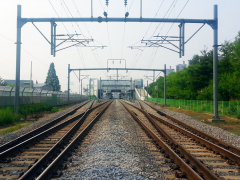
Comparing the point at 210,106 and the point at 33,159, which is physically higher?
the point at 210,106

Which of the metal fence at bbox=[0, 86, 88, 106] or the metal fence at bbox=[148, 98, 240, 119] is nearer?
the metal fence at bbox=[148, 98, 240, 119]

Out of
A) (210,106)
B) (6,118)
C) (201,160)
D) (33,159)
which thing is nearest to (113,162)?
(33,159)

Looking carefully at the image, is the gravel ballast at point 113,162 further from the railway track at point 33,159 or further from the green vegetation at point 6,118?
the green vegetation at point 6,118

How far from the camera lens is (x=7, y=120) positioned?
62.2ft

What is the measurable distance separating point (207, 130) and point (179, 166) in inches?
350

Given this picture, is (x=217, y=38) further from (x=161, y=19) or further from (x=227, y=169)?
(x=227, y=169)

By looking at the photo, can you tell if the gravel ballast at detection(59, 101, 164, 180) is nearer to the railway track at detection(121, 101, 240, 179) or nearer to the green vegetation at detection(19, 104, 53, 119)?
the railway track at detection(121, 101, 240, 179)

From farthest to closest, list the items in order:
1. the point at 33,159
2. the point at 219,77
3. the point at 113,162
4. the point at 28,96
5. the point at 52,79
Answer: the point at 52,79 → the point at 219,77 → the point at 28,96 → the point at 33,159 → the point at 113,162

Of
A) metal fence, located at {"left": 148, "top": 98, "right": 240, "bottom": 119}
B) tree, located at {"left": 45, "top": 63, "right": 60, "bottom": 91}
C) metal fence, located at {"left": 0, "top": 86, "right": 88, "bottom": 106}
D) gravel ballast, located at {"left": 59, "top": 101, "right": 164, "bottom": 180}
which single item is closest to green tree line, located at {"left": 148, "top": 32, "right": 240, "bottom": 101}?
metal fence, located at {"left": 148, "top": 98, "right": 240, "bottom": 119}

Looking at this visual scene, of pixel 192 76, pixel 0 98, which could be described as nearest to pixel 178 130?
pixel 0 98

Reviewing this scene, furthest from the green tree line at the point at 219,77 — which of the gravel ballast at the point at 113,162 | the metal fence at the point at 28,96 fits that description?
the gravel ballast at the point at 113,162

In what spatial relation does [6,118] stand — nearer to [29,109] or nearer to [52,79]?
[29,109]

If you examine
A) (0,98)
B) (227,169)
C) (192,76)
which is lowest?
(227,169)

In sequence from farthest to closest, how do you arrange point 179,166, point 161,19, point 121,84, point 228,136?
point 121,84, point 161,19, point 228,136, point 179,166
